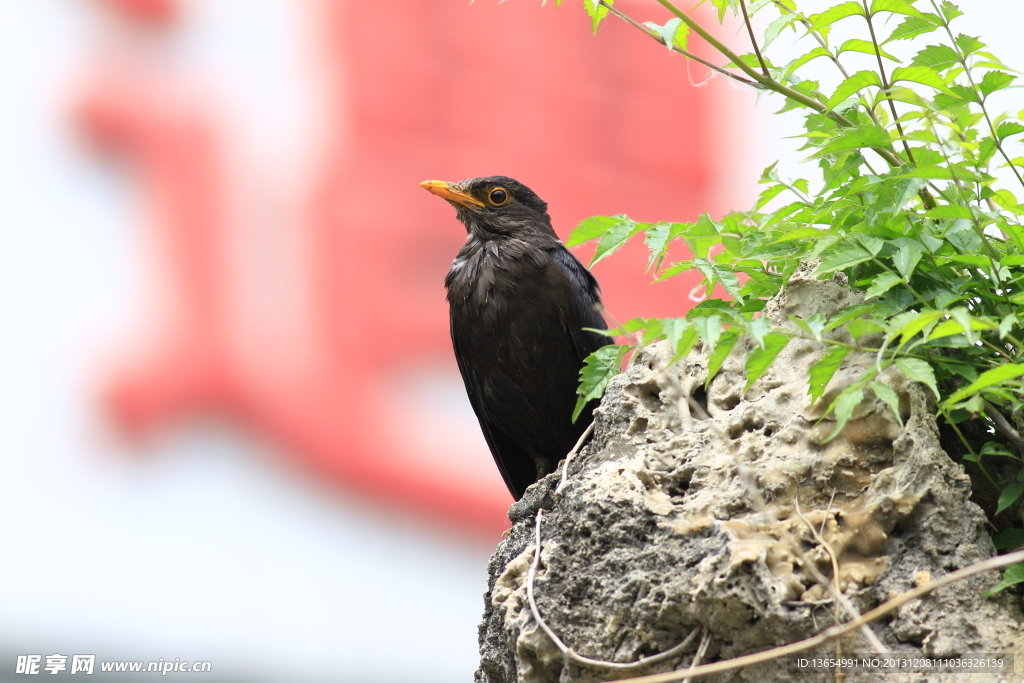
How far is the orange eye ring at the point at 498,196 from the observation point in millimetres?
4750

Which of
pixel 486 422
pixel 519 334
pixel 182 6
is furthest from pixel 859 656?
pixel 182 6

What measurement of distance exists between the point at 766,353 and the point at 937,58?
32.3 inches

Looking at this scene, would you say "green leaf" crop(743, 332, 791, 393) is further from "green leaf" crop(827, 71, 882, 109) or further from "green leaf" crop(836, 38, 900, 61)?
"green leaf" crop(836, 38, 900, 61)

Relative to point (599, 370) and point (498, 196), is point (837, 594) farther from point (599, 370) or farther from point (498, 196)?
point (498, 196)

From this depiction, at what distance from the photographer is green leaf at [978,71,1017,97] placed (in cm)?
216

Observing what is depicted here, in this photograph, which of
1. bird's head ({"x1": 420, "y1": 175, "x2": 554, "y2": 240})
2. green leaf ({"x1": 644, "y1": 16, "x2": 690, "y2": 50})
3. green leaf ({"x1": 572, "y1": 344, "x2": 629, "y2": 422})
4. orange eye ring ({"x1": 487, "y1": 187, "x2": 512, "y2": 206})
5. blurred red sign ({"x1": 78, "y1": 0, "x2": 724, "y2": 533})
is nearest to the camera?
green leaf ({"x1": 644, "y1": 16, "x2": 690, "y2": 50})

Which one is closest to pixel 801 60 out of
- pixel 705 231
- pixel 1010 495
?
pixel 705 231

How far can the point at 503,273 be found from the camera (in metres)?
4.30

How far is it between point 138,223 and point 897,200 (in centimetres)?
574

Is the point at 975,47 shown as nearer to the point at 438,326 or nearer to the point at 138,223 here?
the point at 438,326

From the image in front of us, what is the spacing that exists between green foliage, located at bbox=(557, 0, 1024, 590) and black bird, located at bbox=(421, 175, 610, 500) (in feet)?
5.53

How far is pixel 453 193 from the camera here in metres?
4.76

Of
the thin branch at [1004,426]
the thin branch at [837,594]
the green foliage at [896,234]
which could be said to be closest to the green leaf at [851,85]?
the green foliage at [896,234]

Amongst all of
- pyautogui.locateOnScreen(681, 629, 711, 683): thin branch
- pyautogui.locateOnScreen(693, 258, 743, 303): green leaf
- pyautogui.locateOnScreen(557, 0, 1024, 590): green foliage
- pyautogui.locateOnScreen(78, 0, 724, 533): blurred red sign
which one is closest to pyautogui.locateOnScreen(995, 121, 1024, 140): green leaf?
pyautogui.locateOnScreen(557, 0, 1024, 590): green foliage
